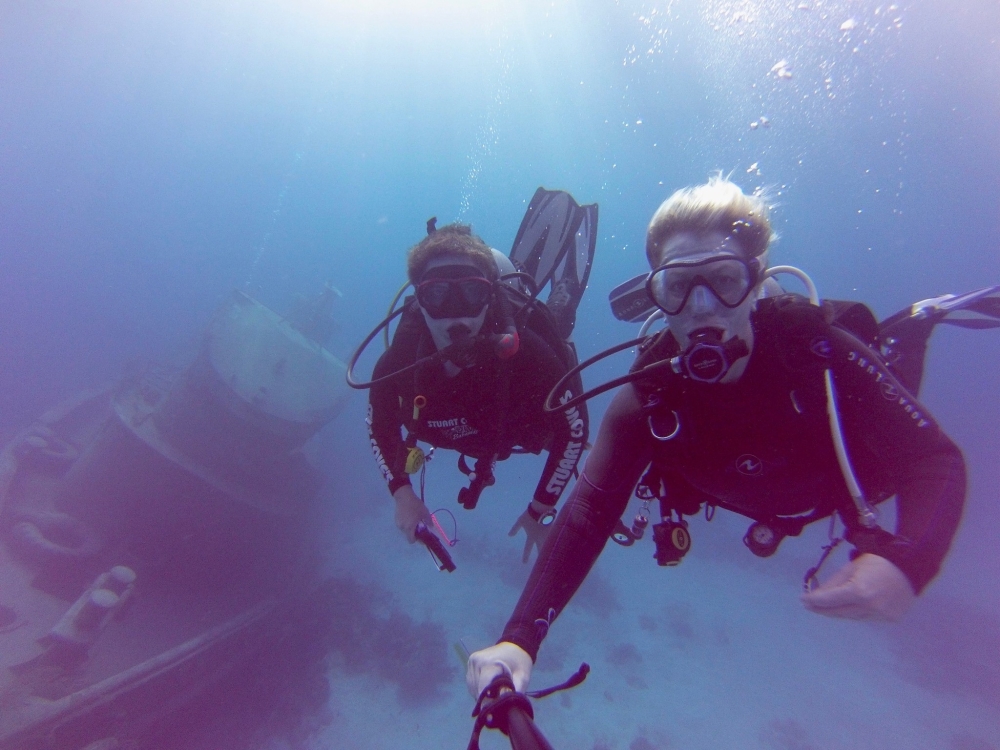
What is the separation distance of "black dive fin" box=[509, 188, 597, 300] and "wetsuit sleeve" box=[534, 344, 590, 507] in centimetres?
281

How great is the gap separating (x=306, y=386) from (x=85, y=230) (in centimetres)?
8858

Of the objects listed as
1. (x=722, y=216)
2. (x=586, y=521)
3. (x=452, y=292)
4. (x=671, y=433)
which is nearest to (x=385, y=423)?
(x=452, y=292)

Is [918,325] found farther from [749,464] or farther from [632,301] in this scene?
[749,464]

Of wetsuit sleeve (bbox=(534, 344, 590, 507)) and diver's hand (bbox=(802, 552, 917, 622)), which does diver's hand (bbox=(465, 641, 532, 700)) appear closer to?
diver's hand (bbox=(802, 552, 917, 622))

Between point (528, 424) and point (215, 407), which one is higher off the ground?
point (528, 424)

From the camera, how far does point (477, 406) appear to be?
14.0ft

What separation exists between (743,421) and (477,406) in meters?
2.26

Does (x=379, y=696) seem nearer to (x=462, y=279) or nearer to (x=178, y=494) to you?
(x=178, y=494)

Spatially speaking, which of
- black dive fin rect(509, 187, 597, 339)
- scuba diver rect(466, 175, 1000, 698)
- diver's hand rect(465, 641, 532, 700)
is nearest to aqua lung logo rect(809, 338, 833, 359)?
scuba diver rect(466, 175, 1000, 698)

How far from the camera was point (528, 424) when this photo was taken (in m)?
4.50

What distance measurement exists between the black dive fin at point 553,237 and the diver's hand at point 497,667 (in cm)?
538

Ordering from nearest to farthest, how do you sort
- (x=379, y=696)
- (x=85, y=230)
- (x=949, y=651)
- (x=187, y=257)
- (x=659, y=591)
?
1. (x=379, y=696)
2. (x=949, y=651)
3. (x=659, y=591)
4. (x=85, y=230)
5. (x=187, y=257)

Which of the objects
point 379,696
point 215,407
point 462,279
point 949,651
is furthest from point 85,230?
point 949,651

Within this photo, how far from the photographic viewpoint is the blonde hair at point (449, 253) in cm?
395
